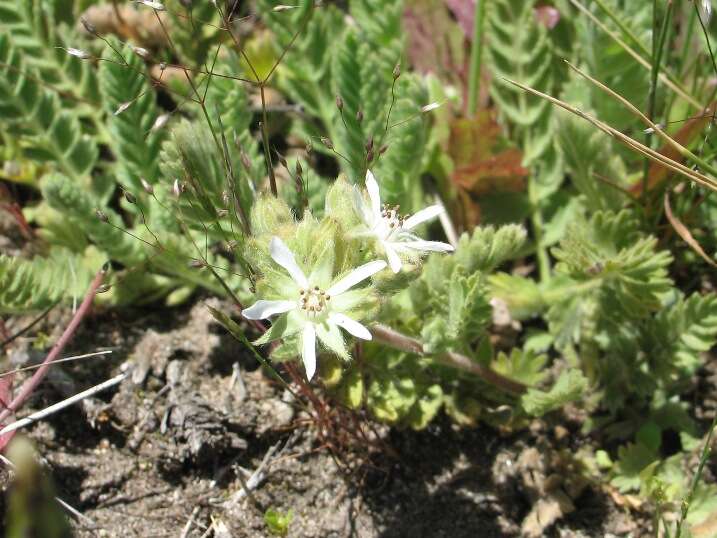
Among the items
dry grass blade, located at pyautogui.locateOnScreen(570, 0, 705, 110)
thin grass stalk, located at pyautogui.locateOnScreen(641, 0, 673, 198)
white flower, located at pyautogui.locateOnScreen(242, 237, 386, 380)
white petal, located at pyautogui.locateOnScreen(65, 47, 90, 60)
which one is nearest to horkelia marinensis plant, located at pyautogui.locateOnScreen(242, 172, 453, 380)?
white flower, located at pyautogui.locateOnScreen(242, 237, 386, 380)

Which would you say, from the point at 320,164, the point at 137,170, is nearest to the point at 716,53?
the point at 320,164

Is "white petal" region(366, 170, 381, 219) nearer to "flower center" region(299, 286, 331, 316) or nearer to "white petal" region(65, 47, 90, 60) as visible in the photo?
"flower center" region(299, 286, 331, 316)

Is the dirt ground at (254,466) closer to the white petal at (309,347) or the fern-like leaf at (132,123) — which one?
the fern-like leaf at (132,123)

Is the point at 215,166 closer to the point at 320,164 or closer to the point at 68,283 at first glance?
the point at 68,283

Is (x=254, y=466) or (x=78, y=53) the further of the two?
(x=254, y=466)

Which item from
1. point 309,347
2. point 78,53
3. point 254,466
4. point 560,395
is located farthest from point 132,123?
point 560,395

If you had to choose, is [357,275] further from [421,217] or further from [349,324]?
[421,217]

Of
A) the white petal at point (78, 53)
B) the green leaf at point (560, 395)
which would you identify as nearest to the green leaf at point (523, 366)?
the green leaf at point (560, 395)
